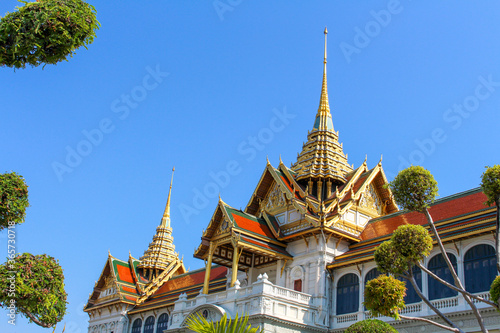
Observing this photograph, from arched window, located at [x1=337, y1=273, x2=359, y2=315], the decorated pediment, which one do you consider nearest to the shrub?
arched window, located at [x1=337, y1=273, x2=359, y2=315]

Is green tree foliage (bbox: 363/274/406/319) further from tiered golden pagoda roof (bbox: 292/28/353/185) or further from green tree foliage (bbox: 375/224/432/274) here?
tiered golden pagoda roof (bbox: 292/28/353/185)

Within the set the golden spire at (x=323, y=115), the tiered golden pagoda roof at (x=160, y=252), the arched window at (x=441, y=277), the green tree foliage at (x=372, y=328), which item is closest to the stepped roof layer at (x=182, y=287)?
the tiered golden pagoda roof at (x=160, y=252)

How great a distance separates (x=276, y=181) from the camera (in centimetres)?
3369

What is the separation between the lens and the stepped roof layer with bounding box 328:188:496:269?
921 inches

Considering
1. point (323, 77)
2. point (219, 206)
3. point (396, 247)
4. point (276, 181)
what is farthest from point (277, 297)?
point (323, 77)

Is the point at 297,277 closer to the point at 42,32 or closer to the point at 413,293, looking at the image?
the point at 413,293

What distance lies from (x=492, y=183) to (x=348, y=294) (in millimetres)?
14461

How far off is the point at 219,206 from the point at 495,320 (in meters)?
15.4

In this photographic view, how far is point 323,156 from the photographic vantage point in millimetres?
35250

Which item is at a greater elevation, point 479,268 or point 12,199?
point 479,268

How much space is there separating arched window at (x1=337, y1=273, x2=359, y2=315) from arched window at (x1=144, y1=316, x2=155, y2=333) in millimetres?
17855

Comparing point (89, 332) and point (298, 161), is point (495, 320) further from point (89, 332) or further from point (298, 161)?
point (89, 332)

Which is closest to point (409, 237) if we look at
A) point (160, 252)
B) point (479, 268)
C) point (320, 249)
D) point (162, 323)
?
point (479, 268)

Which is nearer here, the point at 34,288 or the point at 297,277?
the point at 34,288
